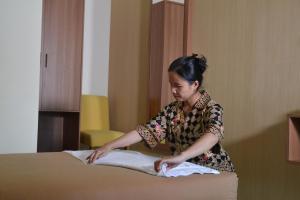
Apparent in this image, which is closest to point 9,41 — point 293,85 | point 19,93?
point 19,93

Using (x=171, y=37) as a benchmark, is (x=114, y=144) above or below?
below

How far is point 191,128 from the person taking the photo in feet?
5.62

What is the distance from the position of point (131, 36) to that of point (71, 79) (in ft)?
3.17

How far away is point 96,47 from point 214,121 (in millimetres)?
2884

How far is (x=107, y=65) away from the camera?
13.9 ft

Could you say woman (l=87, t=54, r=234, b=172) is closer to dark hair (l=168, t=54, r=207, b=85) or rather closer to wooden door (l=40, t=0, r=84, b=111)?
dark hair (l=168, t=54, r=207, b=85)

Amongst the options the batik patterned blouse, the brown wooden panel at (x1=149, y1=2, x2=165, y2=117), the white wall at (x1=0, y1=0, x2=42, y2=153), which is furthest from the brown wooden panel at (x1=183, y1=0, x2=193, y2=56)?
the batik patterned blouse

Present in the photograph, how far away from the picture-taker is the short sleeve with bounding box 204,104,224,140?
1.50 meters

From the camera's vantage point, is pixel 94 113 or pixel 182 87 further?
pixel 94 113

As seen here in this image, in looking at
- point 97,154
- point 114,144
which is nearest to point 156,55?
point 114,144

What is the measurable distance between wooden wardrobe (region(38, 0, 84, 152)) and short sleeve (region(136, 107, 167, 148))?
1.74 m

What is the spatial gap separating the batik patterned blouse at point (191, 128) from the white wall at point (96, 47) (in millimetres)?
2460

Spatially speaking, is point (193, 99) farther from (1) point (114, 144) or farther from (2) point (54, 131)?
(2) point (54, 131)

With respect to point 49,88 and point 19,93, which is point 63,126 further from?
point 19,93
